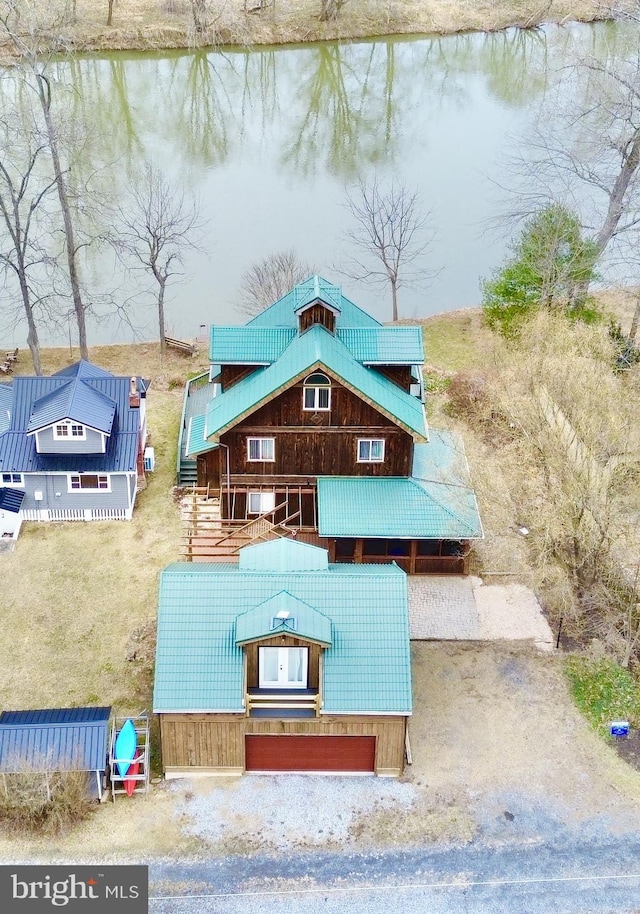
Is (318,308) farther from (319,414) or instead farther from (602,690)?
(602,690)

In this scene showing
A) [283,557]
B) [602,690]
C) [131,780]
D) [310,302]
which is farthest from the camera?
[310,302]

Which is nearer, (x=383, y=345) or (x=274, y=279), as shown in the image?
(x=383, y=345)

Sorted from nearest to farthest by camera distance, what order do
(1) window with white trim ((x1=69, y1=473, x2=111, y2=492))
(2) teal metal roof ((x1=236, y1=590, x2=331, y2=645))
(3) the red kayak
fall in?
1. (2) teal metal roof ((x1=236, y1=590, x2=331, y2=645))
2. (3) the red kayak
3. (1) window with white trim ((x1=69, y1=473, x2=111, y2=492))

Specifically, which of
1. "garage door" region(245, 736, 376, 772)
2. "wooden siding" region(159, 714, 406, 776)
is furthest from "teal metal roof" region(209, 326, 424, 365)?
"garage door" region(245, 736, 376, 772)

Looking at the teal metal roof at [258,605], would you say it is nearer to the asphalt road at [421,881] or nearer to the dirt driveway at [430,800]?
the dirt driveway at [430,800]

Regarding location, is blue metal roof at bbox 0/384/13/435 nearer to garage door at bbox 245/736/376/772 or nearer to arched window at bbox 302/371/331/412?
arched window at bbox 302/371/331/412

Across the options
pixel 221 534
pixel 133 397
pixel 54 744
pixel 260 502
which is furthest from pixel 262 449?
pixel 54 744

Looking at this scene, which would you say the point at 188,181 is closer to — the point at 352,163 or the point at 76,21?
the point at 352,163

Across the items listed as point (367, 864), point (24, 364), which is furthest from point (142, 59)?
point (367, 864)
